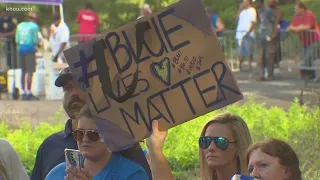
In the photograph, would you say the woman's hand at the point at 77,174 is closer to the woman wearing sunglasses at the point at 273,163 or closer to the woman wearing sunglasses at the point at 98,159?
the woman wearing sunglasses at the point at 98,159

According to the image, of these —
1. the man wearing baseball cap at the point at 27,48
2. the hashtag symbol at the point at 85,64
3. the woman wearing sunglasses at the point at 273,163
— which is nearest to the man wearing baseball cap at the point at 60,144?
the hashtag symbol at the point at 85,64

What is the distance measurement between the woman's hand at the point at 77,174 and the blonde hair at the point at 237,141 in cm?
62

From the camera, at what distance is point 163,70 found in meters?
4.62

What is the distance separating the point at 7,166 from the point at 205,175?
4.51 feet

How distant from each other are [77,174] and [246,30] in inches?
639

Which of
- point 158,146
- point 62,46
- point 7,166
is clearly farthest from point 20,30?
point 158,146

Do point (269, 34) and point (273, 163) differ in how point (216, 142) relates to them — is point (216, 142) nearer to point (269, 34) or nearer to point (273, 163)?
point (273, 163)

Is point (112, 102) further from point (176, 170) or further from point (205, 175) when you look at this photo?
A: point (176, 170)

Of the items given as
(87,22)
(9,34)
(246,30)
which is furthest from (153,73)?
(87,22)

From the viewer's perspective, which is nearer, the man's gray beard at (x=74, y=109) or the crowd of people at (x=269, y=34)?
the man's gray beard at (x=74, y=109)

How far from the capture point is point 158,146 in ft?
14.6

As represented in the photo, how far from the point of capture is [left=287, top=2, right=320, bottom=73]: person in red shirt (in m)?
18.5

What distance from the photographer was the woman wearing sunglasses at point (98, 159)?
15.5 feet

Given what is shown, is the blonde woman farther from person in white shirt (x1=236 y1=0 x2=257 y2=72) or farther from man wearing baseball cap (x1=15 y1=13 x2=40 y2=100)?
person in white shirt (x1=236 y1=0 x2=257 y2=72)
